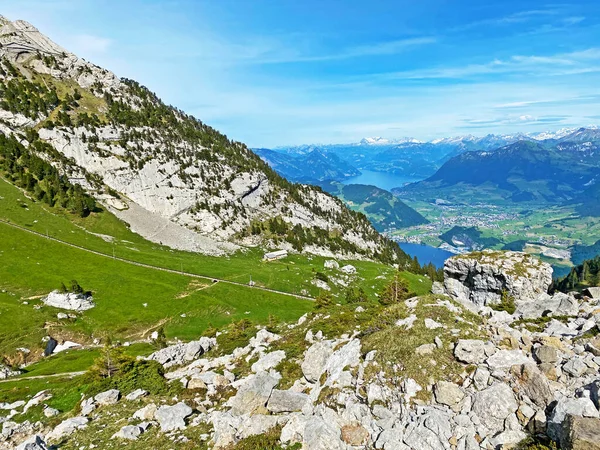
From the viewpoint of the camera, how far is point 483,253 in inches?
3521

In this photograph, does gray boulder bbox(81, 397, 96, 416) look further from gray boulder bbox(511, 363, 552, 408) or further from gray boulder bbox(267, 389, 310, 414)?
gray boulder bbox(511, 363, 552, 408)

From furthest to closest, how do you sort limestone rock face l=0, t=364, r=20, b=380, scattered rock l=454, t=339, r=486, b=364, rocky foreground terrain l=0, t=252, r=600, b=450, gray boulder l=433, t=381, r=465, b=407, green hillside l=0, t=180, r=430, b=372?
green hillside l=0, t=180, r=430, b=372
limestone rock face l=0, t=364, r=20, b=380
scattered rock l=454, t=339, r=486, b=364
gray boulder l=433, t=381, r=465, b=407
rocky foreground terrain l=0, t=252, r=600, b=450

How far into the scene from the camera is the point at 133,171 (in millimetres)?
169000

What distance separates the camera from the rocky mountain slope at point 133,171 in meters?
150

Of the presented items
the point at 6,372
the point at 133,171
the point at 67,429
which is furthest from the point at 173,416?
the point at 133,171

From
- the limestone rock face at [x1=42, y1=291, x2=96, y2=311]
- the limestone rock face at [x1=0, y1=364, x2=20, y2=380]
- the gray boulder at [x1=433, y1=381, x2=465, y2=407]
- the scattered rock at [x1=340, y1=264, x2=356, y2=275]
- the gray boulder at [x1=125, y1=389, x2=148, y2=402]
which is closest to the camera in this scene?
the gray boulder at [x1=433, y1=381, x2=465, y2=407]

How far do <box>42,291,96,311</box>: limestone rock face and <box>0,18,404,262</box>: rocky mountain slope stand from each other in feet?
190

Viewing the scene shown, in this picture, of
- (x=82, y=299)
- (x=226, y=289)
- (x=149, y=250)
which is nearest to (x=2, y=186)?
(x=149, y=250)

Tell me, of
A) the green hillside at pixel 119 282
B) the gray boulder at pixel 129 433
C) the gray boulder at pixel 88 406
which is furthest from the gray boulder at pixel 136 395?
the green hillside at pixel 119 282

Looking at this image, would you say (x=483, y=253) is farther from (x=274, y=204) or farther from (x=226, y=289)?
(x=274, y=204)

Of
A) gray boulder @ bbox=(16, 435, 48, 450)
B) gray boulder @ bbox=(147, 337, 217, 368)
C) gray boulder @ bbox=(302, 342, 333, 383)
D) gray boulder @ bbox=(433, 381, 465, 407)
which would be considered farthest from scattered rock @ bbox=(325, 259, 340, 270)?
gray boulder @ bbox=(16, 435, 48, 450)

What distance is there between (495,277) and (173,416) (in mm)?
79822

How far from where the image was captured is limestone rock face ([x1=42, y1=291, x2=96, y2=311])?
78500mm

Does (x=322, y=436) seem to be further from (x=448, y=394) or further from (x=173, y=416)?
(x=173, y=416)
